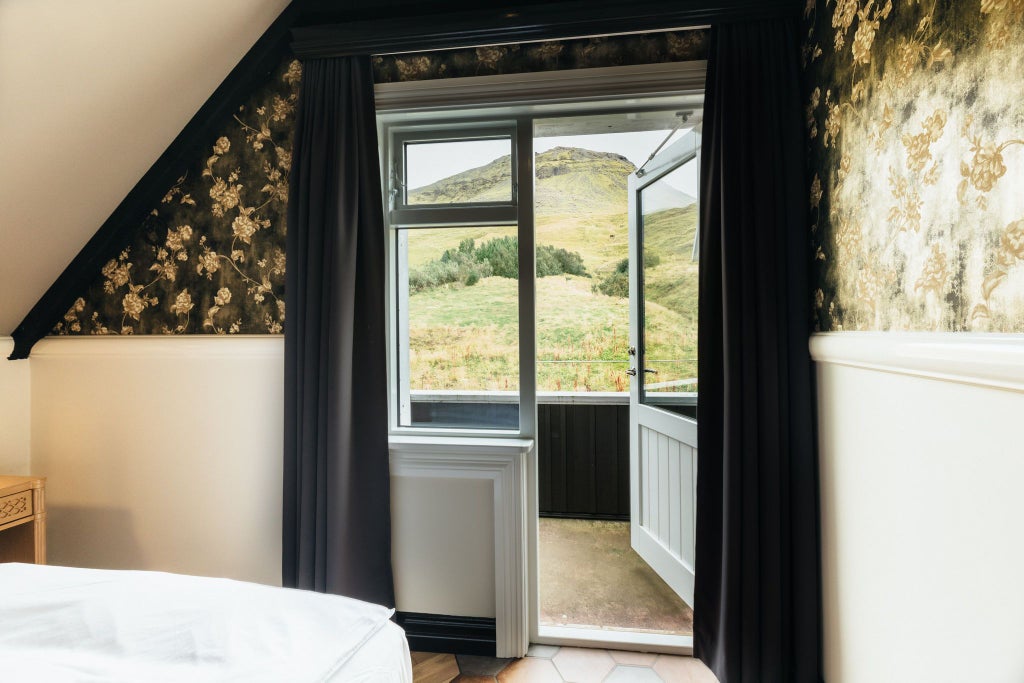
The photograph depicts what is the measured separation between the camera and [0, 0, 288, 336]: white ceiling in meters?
1.72

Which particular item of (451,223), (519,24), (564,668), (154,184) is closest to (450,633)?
(564,668)

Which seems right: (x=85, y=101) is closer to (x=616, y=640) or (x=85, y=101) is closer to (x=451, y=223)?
(x=451, y=223)

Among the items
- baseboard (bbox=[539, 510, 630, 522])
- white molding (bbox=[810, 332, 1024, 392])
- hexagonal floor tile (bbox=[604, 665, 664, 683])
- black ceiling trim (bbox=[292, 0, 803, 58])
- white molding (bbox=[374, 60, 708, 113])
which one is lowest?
hexagonal floor tile (bbox=[604, 665, 664, 683])

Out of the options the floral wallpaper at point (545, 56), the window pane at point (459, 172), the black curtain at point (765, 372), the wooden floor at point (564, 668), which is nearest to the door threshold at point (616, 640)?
the wooden floor at point (564, 668)

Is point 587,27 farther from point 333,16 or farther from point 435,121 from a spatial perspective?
point 333,16

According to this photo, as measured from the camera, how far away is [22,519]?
1989 millimetres

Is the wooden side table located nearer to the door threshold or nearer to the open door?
the door threshold

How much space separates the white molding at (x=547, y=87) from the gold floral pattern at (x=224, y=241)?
0.50 meters

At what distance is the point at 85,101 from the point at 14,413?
1.40 metres

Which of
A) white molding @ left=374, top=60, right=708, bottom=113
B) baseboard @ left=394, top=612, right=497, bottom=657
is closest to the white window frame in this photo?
white molding @ left=374, top=60, right=708, bottom=113

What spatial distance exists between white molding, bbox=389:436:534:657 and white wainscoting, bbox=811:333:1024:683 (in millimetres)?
1030

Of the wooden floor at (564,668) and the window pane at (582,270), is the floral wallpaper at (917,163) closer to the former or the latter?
the wooden floor at (564,668)

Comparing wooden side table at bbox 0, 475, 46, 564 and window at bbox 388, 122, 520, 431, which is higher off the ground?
window at bbox 388, 122, 520, 431

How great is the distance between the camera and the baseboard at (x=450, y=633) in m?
2.05
